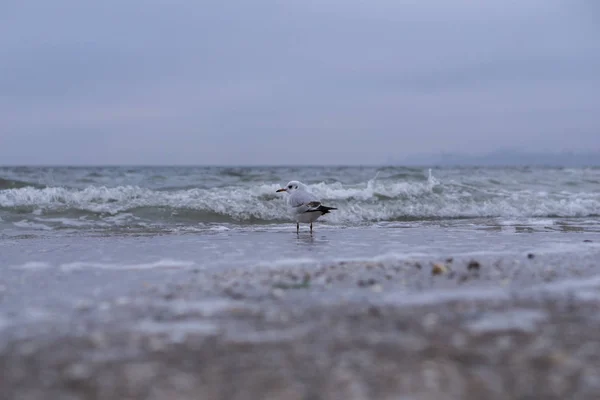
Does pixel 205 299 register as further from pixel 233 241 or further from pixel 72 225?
pixel 72 225

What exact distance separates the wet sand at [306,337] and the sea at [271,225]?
4.88 ft

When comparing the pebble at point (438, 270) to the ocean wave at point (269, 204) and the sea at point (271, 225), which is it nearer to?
the sea at point (271, 225)

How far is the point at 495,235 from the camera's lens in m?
8.41

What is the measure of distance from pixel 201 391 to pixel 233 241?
5527 mm

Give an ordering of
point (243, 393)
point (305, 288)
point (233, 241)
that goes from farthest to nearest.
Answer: point (233, 241), point (305, 288), point (243, 393)

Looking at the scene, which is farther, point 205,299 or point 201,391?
point 205,299

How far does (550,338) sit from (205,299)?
77.0 inches

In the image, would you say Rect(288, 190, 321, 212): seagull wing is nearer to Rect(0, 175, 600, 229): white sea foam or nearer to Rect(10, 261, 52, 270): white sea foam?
Rect(0, 175, 600, 229): white sea foam

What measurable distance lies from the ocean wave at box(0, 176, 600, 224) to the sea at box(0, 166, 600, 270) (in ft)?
0.08

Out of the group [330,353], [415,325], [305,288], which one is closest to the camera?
[330,353]

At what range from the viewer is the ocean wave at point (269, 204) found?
11.8 meters

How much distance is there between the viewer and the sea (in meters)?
6.16

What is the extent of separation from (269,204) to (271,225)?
5.66 feet

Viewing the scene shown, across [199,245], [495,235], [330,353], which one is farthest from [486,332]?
[495,235]
